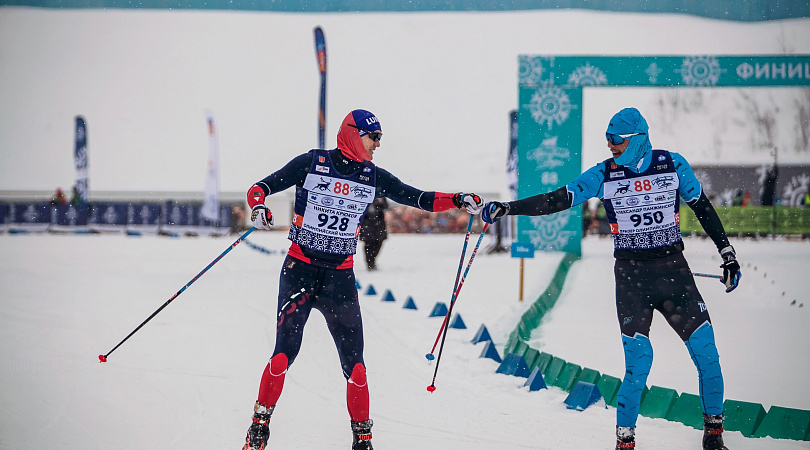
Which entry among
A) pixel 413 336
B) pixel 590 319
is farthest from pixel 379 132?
pixel 590 319

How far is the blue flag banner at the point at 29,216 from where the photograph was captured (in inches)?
1125

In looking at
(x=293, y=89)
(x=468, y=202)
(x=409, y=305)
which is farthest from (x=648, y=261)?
(x=293, y=89)

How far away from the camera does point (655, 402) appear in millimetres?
5562

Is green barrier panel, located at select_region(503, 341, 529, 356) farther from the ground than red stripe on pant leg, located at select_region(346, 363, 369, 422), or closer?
closer

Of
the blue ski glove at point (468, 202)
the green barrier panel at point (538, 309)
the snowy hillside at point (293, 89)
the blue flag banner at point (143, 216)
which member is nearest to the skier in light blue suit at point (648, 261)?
the blue ski glove at point (468, 202)

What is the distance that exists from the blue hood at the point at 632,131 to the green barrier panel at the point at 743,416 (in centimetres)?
187

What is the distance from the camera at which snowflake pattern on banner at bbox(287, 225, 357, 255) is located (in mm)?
4438

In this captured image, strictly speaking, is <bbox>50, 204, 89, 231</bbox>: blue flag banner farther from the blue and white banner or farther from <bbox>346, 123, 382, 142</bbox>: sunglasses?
<bbox>346, 123, 382, 142</bbox>: sunglasses

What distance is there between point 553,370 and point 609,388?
0.72 metres

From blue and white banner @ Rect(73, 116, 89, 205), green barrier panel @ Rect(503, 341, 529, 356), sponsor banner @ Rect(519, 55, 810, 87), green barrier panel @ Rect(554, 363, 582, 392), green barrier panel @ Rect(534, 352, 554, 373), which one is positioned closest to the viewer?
green barrier panel @ Rect(554, 363, 582, 392)

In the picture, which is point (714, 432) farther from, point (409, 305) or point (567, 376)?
point (409, 305)

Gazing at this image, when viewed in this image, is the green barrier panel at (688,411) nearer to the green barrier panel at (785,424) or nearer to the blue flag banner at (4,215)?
the green barrier panel at (785,424)

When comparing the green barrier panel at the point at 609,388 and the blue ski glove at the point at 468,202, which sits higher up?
the blue ski glove at the point at 468,202

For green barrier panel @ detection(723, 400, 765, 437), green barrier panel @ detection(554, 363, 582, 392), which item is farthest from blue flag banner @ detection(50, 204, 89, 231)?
green barrier panel @ detection(723, 400, 765, 437)
